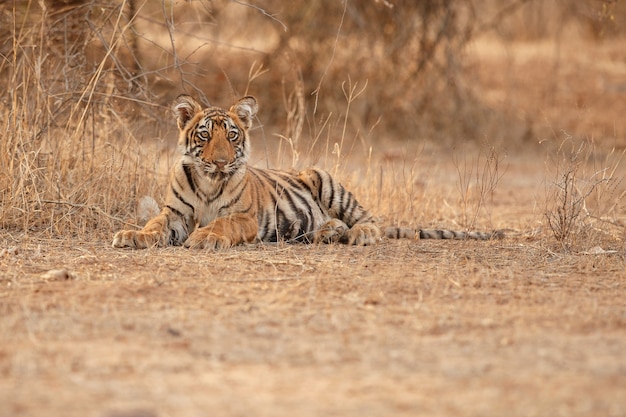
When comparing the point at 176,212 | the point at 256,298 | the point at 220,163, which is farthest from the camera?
the point at 176,212

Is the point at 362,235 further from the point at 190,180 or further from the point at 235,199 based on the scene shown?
the point at 190,180

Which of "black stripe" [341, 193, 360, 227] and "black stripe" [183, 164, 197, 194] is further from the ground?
"black stripe" [183, 164, 197, 194]

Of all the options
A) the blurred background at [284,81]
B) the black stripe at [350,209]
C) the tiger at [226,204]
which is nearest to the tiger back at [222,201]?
the tiger at [226,204]

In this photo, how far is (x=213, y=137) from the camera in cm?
695

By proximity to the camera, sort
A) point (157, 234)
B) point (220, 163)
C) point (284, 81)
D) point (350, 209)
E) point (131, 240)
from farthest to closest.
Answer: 1. point (284, 81)
2. point (350, 209)
3. point (220, 163)
4. point (157, 234)
5. point (131, 240)

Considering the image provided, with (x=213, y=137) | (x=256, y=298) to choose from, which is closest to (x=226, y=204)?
(x=213, y=137)

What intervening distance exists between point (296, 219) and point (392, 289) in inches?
87.6

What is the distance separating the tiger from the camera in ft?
22.2

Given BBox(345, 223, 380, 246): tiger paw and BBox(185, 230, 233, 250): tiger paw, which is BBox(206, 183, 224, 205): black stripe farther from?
BBox(345, 223, 380, 246): tiger paw

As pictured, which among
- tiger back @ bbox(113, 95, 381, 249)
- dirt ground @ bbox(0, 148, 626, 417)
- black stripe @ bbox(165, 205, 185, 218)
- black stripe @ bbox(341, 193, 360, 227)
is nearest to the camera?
dirt ground @ bbox(0, 148, 626, 417)

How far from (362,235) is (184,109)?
5.04 ft

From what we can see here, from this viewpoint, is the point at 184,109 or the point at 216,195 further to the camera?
the point at 184,109

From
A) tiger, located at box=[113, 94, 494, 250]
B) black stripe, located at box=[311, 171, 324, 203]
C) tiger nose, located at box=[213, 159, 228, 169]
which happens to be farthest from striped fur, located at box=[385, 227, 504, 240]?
tiger nose, located at box=[213, 159, 228, 169]

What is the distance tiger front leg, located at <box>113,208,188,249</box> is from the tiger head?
1.30 ft
